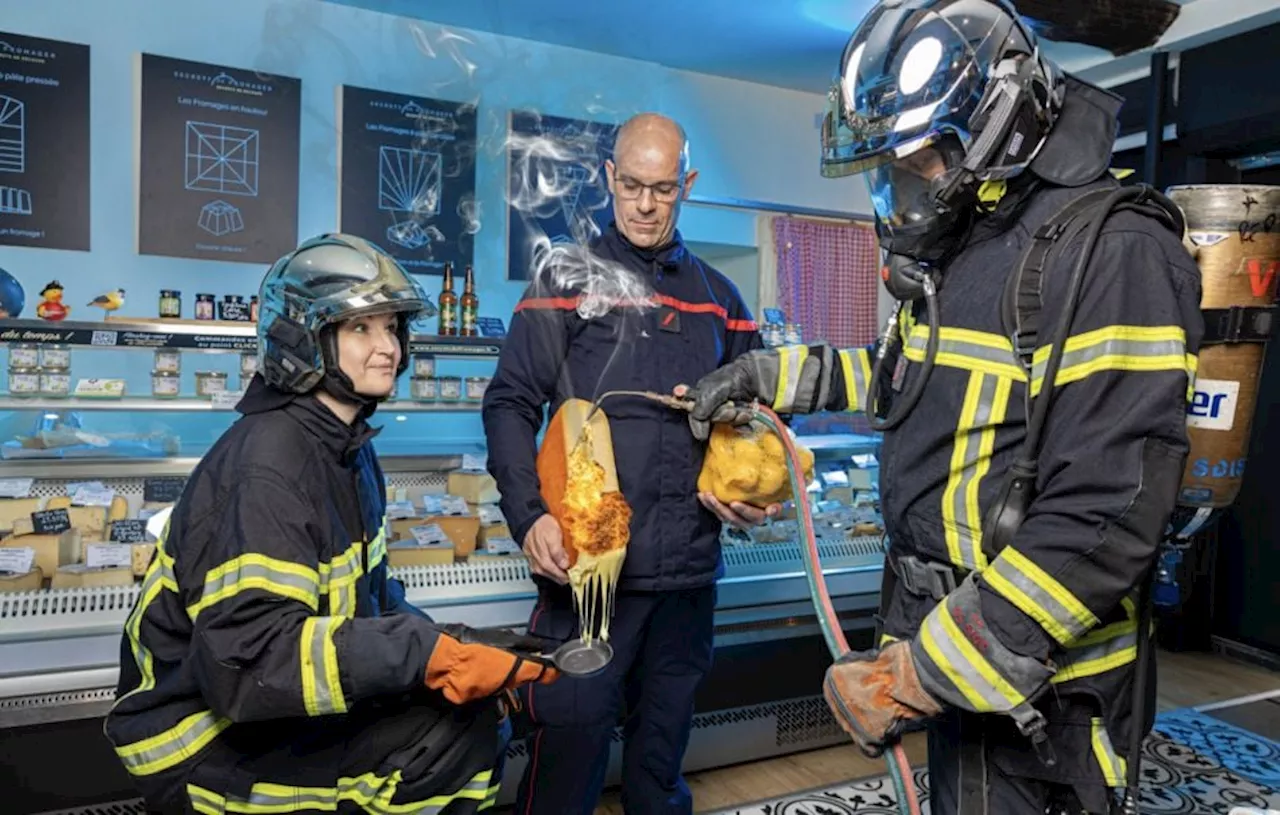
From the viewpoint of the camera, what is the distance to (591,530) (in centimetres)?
229

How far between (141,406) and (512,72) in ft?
8.29

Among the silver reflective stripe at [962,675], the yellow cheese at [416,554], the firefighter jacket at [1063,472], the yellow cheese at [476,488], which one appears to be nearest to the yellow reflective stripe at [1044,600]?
the firefighter jacket at [1063,472]

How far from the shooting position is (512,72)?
14.6ft

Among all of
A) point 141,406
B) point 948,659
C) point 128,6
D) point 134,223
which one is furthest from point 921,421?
→ point 128,6

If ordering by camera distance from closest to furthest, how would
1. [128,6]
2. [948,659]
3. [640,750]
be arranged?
[948,659] → [640,750] → [128,6]

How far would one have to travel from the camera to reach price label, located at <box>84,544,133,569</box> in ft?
8.93

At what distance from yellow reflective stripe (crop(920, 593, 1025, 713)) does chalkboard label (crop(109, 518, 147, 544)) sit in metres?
2.47

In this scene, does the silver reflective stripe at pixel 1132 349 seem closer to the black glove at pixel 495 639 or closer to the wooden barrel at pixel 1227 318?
the wooden barrel at pixel 1227 318

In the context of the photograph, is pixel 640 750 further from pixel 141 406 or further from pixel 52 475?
pixel 52 475

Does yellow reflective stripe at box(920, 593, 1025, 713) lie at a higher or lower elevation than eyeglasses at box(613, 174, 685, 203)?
lower

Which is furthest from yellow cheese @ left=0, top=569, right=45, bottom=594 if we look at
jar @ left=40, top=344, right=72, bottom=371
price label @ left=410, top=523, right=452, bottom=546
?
price label @ left=410, top=523, right=452, bottom=546

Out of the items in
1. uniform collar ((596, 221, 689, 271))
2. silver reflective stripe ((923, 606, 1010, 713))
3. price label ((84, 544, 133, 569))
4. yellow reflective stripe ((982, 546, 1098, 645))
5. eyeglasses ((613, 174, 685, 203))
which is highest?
eyeglasses ((613, 174, 685, 203))

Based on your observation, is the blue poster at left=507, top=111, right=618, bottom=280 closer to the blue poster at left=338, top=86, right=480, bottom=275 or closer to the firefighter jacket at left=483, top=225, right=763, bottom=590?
the blue poster at left=338, top=86, right=480, bottom=275

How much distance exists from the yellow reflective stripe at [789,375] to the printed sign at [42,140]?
330cm
